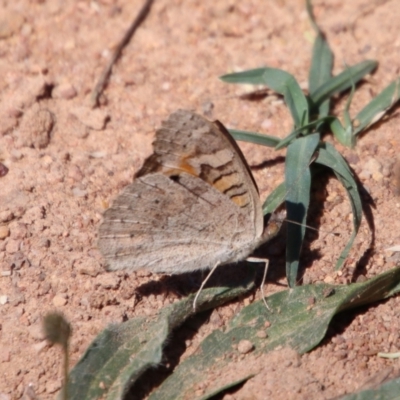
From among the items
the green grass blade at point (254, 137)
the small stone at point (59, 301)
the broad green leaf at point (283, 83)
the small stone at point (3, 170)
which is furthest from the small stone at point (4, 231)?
the broad green leaf at point (283, 83)

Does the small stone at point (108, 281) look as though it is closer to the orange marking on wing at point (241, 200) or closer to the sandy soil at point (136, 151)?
the sandy soil at point (136, 151)

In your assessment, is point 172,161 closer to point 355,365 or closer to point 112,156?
point 112,156

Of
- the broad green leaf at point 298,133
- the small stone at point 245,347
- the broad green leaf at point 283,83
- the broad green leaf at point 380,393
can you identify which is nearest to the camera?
the broad green leaf at point 380,393

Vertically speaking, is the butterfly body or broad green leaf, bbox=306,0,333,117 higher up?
broad green leaf, bbox=306,0,333,117

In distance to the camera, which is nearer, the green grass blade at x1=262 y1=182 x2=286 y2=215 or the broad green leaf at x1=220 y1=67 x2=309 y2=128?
the green grass blade at x1=262 y1=182 x2=286 y2=215

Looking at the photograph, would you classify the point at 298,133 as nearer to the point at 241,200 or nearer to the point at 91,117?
the point at 241,200

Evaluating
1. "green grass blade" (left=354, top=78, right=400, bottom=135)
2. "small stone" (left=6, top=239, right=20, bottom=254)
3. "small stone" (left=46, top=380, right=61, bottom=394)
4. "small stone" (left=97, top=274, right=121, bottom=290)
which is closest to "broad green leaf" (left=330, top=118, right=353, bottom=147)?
"green grass blade" (left=354, top=78, right=400, bottom=135)

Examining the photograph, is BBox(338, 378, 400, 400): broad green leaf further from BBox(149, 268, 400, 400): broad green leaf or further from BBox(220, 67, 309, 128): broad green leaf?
BBox(220, 67, 309, 128): broad green leaf

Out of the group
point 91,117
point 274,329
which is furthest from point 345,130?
point 91,117
